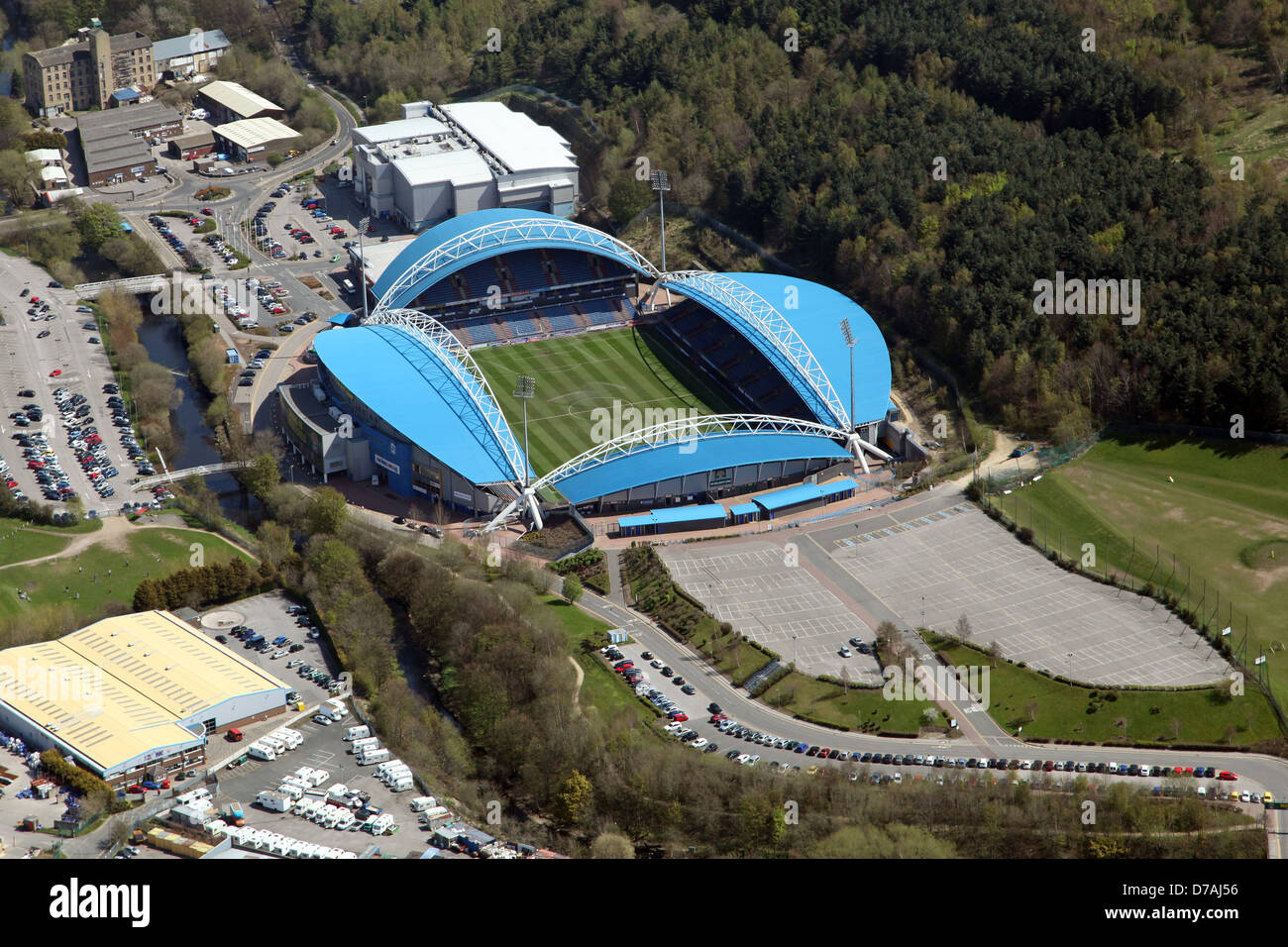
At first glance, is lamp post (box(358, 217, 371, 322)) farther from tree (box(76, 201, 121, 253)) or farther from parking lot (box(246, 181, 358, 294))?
tree (box(76, 201, 121, 253))

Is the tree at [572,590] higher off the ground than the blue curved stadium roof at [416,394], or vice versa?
the blue curved stadium roof at [416,394]

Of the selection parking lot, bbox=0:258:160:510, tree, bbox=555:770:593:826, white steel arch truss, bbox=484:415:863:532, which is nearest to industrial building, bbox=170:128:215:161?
parking lot, bbox=0:258:160:510

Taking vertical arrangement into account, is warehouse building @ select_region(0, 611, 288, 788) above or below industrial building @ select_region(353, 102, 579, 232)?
below

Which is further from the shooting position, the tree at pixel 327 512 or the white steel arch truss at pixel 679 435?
the white steel arch truss at pixel 679 435

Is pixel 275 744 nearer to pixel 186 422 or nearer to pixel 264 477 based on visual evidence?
pixel 264 477

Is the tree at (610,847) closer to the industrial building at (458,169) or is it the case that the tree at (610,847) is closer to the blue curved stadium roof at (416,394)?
the blue curved stadium roof at (416,394)

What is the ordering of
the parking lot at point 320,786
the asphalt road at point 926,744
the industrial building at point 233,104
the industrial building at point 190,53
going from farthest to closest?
the industrial building at point 190,53
the industrial building at point 233,104
the asphalt road at point 926,744
the parking lot at point 320,786

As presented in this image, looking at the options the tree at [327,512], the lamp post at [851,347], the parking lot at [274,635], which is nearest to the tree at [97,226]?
the tree at [327,512]
